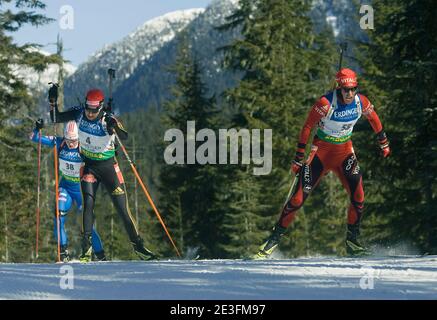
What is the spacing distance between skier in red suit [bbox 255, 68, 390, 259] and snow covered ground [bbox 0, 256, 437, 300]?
2087mm

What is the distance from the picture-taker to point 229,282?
635 cm

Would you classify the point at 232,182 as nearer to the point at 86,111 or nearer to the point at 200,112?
the point at 200,112

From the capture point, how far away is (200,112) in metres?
31.0

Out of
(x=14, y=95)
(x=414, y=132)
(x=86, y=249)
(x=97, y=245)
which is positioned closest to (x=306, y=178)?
(x=86, y=249)

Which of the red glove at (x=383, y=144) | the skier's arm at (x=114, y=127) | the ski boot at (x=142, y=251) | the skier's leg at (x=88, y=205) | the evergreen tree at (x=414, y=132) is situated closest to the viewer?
the red glove at (x=383, y=144)

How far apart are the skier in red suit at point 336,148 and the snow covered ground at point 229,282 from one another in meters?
2.09

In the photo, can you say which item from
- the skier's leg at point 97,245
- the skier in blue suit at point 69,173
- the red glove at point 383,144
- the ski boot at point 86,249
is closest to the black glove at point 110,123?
the skier in blue suit at point 69,173

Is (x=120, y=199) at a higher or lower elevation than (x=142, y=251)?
higher

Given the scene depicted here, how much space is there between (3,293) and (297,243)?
71.8 ft

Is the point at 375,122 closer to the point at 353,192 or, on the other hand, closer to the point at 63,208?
the point at 353,192

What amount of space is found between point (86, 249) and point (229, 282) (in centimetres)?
507

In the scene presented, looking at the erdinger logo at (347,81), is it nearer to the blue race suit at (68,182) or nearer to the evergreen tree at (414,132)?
the evergreen tree at (414,132)

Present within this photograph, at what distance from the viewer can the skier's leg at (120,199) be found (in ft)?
35.4

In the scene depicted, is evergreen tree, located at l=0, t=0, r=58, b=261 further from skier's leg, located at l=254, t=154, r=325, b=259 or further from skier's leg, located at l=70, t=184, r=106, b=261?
skier's leg, located at l=254, t=154, r=325, b=259
